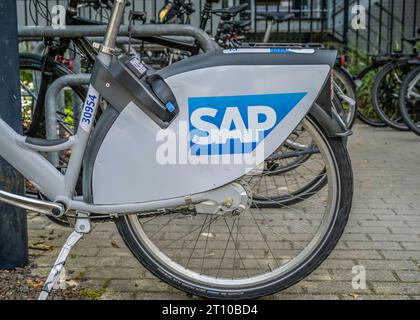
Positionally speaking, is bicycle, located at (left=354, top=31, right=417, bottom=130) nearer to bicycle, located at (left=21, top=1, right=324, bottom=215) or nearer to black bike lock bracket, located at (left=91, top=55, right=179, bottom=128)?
bicycle, located at (left=21, top=1, right=324, bottom=215)

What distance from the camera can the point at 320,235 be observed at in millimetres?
2840

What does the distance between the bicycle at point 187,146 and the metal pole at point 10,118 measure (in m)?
0.25

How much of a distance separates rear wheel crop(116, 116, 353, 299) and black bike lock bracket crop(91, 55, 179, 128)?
0.48 meters

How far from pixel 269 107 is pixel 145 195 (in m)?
0.66

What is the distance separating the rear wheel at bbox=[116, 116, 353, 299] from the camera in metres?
2.80

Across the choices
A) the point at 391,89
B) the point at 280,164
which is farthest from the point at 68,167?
the point at 391,89

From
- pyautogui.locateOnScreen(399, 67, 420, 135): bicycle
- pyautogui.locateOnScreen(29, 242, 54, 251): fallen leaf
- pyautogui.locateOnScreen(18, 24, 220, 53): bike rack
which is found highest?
pyautogui.locateOnScreen(18, 24, 220, 53): bike rack

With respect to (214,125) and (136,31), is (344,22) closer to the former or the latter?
(136,31)

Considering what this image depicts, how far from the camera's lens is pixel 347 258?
143 inches

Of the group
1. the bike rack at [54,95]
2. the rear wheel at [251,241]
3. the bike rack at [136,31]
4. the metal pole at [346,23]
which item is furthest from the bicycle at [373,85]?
the bike rack at [54,95]

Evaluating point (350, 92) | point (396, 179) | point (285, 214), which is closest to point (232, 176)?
point (285, 214)

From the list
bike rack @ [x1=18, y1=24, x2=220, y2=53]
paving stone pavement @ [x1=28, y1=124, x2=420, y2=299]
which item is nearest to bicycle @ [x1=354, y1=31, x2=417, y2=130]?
paving stone pavement @ [x1=28, y1=124, x2=420, y2=299]

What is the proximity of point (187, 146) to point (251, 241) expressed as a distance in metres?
1.34

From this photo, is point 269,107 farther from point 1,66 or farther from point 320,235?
point 1,66
